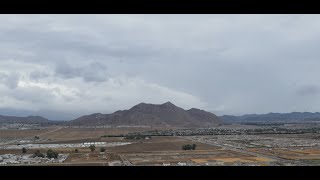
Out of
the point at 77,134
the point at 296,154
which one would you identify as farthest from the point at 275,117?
the point at 296,154

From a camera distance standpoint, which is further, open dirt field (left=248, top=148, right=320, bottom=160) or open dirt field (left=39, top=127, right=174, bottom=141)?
open dirt field (left=39, top=127, right=174, bottom=141)

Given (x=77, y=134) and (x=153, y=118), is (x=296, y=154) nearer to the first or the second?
(x=77, y=134)

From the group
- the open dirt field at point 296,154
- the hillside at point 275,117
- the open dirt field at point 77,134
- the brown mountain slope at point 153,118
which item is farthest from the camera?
the hillside at point 275,117

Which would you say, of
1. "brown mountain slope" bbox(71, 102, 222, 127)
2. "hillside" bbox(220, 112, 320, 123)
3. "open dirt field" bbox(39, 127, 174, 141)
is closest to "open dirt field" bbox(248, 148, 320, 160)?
"open dirt field" bbox(39, 127, 174, 141)

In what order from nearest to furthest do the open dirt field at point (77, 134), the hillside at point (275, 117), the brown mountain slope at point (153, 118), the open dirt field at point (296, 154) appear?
the open dirt field at point (296, 154) < the open dirt field at point (77, 134) < the brown mountain slope at point (153, 118) < the hillside at point (275, 117)

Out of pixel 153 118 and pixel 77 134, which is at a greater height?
pixel 153 118

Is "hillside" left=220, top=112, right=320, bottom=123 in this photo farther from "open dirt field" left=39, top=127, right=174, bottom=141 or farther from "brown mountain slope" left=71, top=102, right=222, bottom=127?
"open dirt field" left=39, top=127, right=174, bottom=141

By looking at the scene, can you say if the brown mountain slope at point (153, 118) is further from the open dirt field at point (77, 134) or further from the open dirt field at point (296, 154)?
the open dirt field at point (296, 154)

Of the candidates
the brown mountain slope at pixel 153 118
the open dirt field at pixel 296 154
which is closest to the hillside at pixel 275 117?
the brown mountain slope at pixel 153 118
